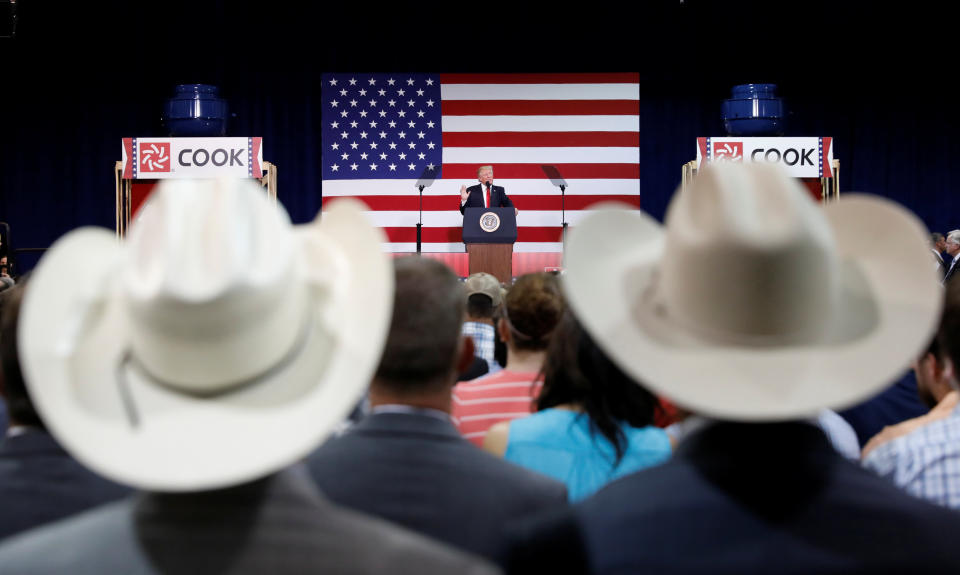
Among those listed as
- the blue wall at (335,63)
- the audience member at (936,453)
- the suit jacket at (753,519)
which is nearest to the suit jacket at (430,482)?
the suit jacket at (753,519)

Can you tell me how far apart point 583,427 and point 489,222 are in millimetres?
6330

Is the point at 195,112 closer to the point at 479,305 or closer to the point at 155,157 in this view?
the point at 155,157

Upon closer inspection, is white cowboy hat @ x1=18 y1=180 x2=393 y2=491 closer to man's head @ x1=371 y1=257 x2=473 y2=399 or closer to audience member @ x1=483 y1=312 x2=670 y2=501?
man's head @ x1=371 y1=257 x2=473 y2=399

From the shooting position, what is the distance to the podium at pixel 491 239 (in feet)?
25.8

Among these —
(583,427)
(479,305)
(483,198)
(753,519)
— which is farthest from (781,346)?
(483,198)

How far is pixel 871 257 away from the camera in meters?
1.15

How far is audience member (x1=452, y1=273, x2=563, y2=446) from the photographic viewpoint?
210 cm

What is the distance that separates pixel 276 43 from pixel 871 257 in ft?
31.8

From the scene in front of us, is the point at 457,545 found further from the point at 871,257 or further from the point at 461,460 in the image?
the point at 871,257

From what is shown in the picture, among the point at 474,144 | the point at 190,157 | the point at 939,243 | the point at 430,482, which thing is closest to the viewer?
the point at 430,482

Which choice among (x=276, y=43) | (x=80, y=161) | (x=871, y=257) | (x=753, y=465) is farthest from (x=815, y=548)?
(x=80, y=161)

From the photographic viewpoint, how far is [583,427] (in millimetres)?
1722

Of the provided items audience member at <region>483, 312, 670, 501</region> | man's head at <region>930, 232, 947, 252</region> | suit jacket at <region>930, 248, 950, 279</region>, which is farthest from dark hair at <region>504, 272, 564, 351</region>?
man's head at <region>930, 232, 947, 252</region>

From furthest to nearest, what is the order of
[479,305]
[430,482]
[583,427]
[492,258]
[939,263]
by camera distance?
[492,258] → [939,263] → [479,305] → [583,427] → [430,482]
